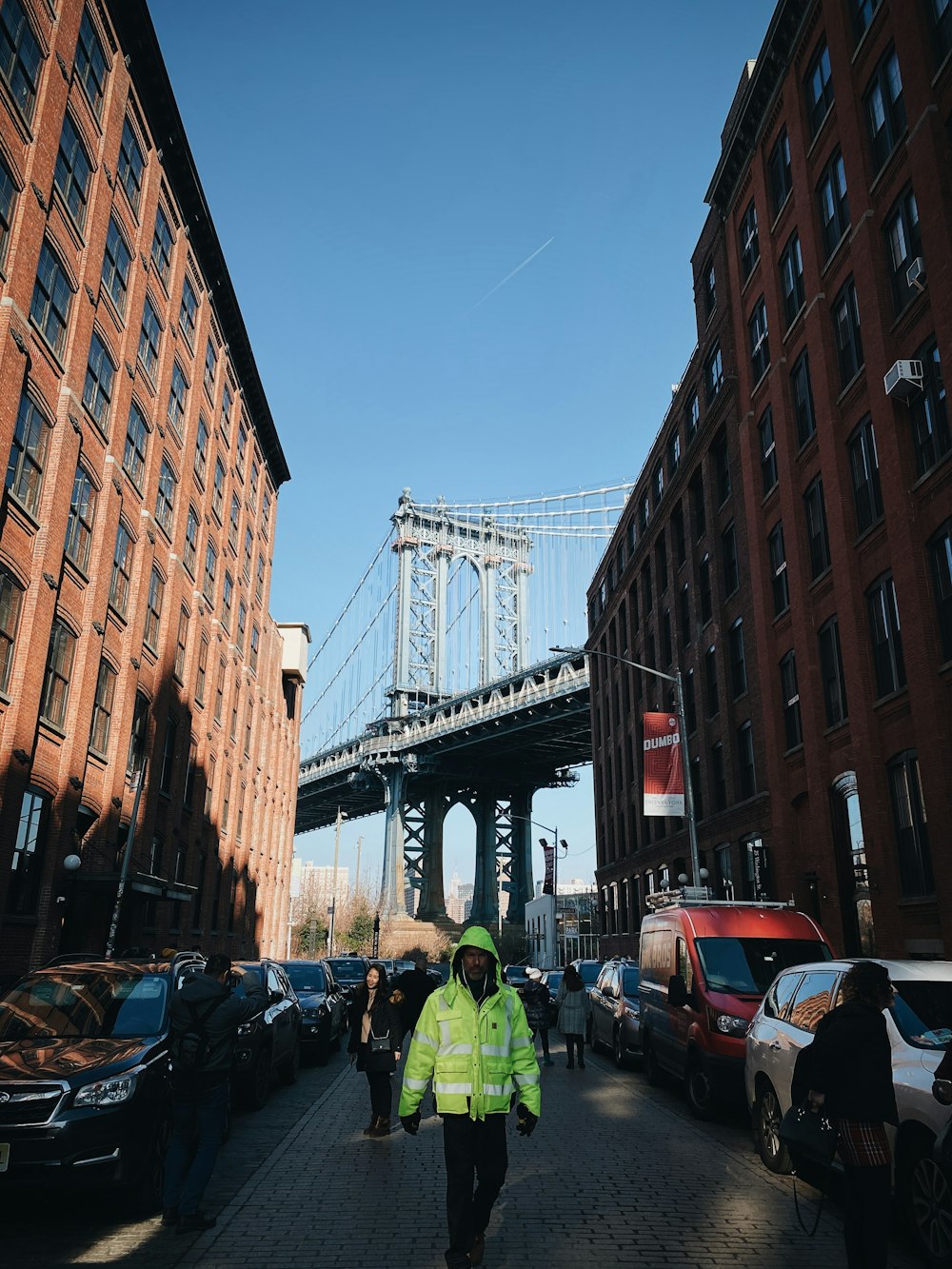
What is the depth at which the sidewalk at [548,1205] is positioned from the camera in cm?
650

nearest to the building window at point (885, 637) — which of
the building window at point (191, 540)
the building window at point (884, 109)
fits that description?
the building window at point (884, 109)

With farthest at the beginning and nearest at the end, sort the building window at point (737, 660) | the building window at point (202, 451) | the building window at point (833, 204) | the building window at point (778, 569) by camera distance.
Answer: the building window at point (202, 451) → the building window at point (737, 660) → the building window at point (778, 569) → the building window at point (833, 204)

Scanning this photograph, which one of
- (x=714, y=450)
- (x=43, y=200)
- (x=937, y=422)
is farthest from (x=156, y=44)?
(x=937, y=422)

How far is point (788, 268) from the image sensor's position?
27.4 meters

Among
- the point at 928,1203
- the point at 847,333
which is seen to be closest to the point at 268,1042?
the point at 928,1203

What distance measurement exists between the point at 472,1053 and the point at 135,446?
25193 millimetres

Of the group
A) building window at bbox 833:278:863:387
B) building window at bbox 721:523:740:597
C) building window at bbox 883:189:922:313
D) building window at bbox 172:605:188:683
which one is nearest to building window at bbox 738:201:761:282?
building window at bbox 833:278:863:387

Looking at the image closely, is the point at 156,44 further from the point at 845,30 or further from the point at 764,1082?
the point at 764,1082

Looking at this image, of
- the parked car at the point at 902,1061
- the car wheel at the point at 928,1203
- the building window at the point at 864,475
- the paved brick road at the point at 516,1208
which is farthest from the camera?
the building window at the point at 864,475

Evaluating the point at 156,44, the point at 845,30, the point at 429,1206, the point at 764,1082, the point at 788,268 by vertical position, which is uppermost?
the point at 156,44

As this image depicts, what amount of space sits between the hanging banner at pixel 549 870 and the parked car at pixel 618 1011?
31308 millimetres

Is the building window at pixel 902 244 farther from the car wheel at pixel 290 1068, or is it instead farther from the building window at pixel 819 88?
the car wheel at pixel 290 1068

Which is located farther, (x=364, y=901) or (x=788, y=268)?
(x=364, y=901)

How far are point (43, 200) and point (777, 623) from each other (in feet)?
62.8
